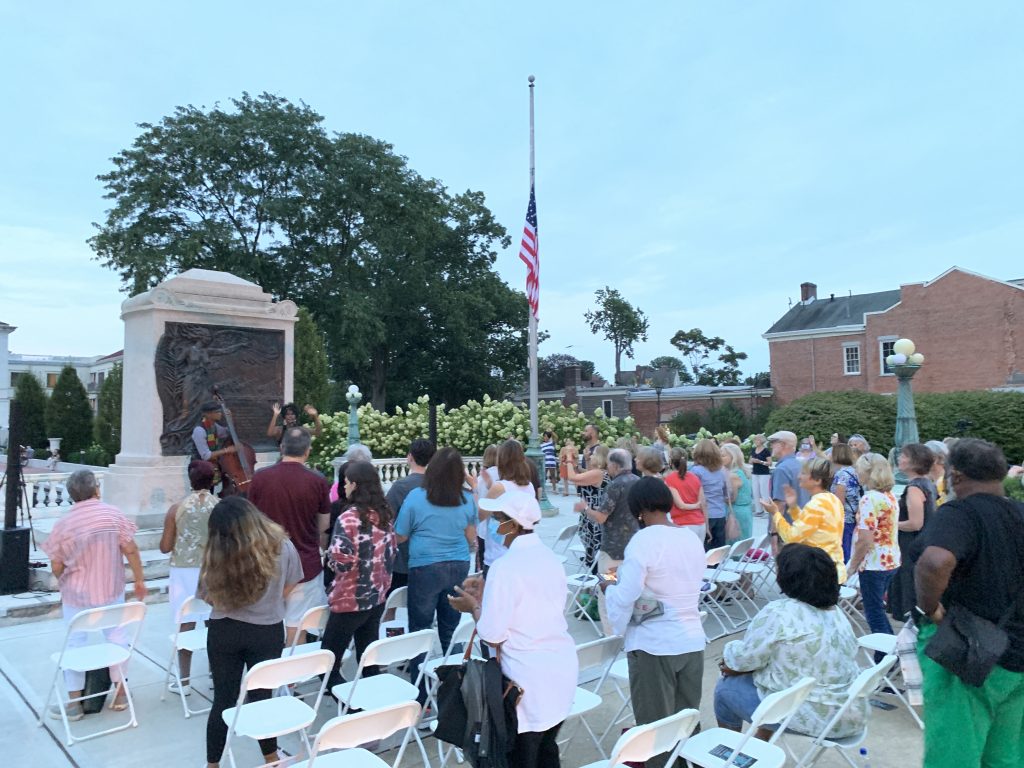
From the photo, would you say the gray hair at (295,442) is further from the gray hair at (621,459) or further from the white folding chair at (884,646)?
the white folding chair at (884,646)

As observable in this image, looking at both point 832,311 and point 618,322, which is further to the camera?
point 618,322

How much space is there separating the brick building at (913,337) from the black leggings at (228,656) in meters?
40.1

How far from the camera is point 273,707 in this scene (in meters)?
3.60

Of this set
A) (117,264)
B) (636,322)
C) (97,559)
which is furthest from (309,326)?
(636,322)

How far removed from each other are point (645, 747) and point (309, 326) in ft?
68.2

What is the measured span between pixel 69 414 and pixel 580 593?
1302 inches

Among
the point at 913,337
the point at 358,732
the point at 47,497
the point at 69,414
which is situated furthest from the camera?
the point at 913,337

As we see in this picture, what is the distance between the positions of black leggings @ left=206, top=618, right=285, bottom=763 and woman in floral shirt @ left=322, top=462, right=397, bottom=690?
0.62 metres

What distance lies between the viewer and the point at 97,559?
4.75m

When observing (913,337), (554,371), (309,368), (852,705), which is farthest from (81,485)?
(554,371)

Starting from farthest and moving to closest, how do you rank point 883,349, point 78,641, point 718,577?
point 883,349
point 718,577
point 78,641

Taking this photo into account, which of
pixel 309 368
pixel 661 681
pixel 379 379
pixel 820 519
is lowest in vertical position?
pixel 661 681

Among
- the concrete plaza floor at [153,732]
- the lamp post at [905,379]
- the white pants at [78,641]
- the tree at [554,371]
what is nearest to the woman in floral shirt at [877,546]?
the concrete plaza floor at [153,732]

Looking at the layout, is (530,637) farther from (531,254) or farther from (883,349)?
(883,349)
